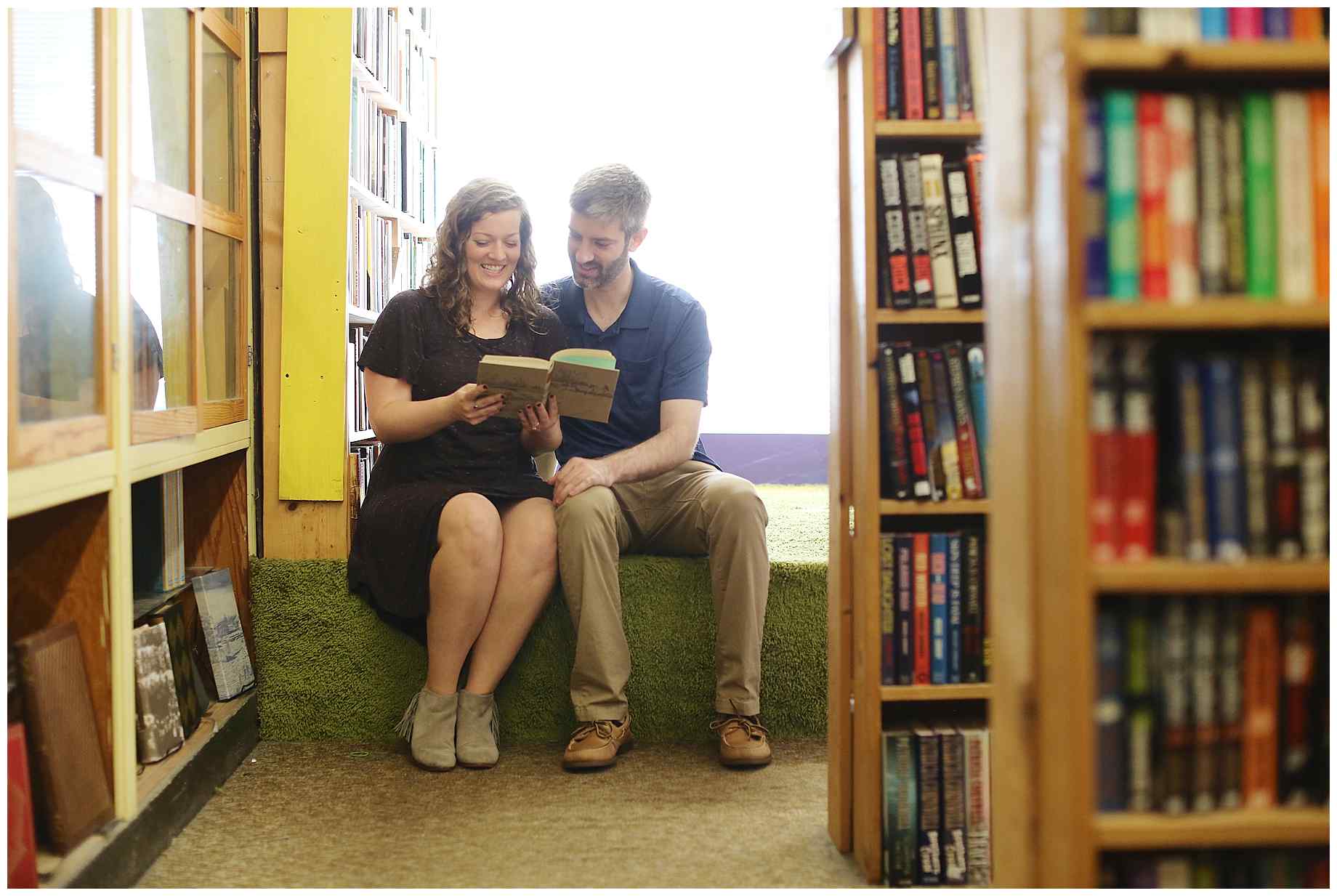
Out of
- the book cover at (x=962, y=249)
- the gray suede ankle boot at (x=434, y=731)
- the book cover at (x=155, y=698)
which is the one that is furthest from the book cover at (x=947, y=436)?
the book cover at (x=155, y=698)

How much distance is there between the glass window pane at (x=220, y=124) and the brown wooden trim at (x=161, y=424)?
1.39 feet

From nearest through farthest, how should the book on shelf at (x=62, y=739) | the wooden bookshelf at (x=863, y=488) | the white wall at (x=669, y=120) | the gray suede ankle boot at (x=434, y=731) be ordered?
the book on shelf at (x=62, y=739) < the wooden bookshelf at (x=863, y=488) < the gray suede ankle boot at (x=434, y=731) < the white wall at (x=669, y=120)

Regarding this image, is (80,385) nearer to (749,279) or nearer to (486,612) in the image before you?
(486,612)

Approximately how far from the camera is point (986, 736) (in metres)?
1.66

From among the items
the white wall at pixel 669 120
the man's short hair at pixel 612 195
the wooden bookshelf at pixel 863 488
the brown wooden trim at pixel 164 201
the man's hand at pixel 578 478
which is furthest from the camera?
the white wall at pixel 669 120

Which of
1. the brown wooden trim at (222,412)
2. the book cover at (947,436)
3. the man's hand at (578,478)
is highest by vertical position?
the brown wooden trim at (222,412)

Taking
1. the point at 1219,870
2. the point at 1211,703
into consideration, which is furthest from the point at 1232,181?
the point at 1219,870

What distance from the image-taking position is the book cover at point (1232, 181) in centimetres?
101

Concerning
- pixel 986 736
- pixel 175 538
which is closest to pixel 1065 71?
pixel 986 736

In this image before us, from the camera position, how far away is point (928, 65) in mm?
1662

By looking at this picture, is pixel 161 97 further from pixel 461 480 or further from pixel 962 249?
pixel 962 249

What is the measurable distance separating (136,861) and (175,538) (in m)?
0.70

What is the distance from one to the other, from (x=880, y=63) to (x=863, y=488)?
1.98 ft

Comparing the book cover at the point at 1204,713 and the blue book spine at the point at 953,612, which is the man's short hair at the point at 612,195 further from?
the book cover at the point at 1204,713
